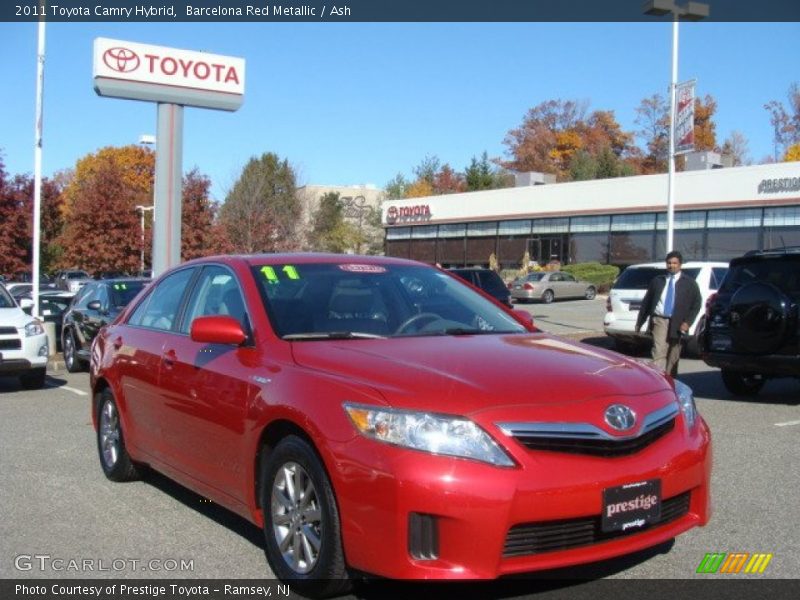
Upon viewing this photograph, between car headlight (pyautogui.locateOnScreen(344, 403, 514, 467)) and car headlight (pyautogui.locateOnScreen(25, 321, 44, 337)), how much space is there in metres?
9.37

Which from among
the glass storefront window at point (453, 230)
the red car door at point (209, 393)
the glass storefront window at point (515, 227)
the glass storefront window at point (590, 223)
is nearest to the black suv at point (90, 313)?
the red car door at point (209, 393)

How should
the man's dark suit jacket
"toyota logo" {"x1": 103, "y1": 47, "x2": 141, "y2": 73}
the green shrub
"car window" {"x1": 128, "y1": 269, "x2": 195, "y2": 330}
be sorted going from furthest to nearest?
the green shrub < "toyota logo" {"x1": 103, "y1": 47, "x2": 141, "y2": 73} < the man's dark suit jacket < "car window" {"x1": 128, "y1": 269, "x2": 195, "y2": 330}

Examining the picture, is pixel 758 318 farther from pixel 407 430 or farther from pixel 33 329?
pixel 33 329

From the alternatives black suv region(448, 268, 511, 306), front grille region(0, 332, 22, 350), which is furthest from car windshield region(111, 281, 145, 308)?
black suv region(448, 268, 511, 306)

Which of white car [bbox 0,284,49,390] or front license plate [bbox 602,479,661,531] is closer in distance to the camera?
front license plate [bbox 602,479,661,531]

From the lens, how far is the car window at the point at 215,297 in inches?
203

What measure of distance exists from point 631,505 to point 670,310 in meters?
6.95

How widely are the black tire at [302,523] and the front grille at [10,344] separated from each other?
8.37 metres

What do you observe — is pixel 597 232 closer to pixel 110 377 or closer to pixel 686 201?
pixel 686 201

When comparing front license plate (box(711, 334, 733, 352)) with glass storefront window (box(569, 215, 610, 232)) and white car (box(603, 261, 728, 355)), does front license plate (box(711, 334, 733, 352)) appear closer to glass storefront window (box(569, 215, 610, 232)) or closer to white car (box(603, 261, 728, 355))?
white car (box(603, 261, 728, 355))

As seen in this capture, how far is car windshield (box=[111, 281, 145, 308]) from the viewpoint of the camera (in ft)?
47.7

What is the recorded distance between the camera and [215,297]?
5.44m

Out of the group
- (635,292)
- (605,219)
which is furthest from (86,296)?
(605,219)
